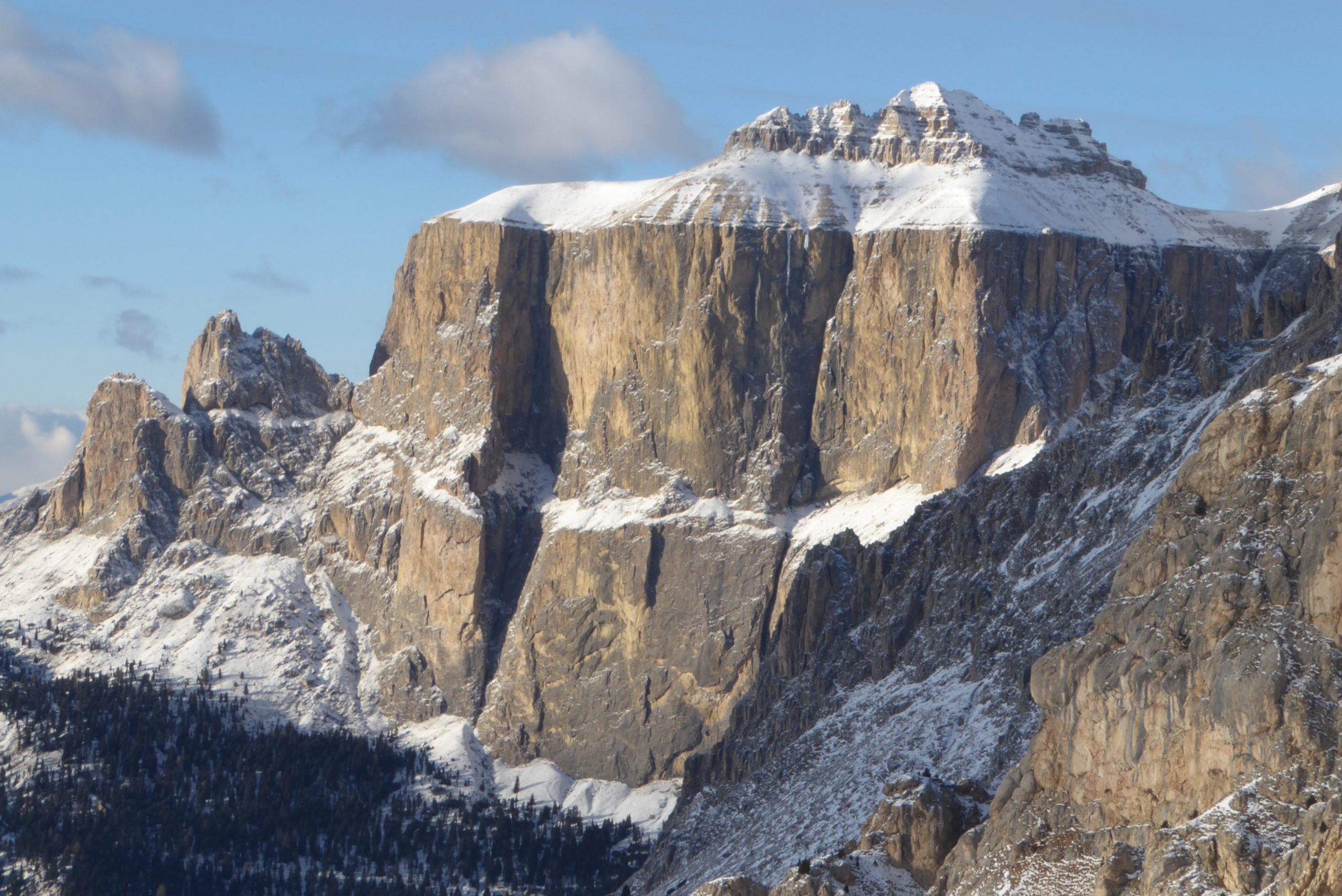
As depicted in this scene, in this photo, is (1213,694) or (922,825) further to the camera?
(922,825)

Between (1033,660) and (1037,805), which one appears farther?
(1033,660)

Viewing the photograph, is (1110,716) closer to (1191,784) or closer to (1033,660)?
(1191,784)

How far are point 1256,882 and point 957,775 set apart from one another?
73.0 m

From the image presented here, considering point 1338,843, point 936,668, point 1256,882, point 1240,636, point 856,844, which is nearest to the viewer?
point 1338,843

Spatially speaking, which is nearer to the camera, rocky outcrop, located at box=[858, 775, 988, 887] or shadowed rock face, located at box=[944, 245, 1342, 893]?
shadowed rock face, located at box=[944, 245, 1342, 893]

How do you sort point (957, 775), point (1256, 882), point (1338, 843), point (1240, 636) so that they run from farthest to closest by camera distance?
point (957, 775) → point (1240, 636) → point (1256, 882) → point (1338, 843)

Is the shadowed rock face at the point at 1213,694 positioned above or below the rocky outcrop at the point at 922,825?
above

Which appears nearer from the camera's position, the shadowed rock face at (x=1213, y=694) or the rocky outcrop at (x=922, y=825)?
the shadowed rock face at (x=1213, y=694)

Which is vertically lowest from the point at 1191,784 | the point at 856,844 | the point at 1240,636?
the point at 856,844

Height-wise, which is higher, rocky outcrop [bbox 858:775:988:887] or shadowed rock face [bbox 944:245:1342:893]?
shadowed rock face [bbox 944:245:1342:893]

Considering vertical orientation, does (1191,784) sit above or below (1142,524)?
below

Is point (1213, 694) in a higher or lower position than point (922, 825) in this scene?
higher

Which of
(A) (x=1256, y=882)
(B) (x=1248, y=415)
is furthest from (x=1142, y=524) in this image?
(A) (x=1256, y=882)

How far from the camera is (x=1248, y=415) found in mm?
113312
